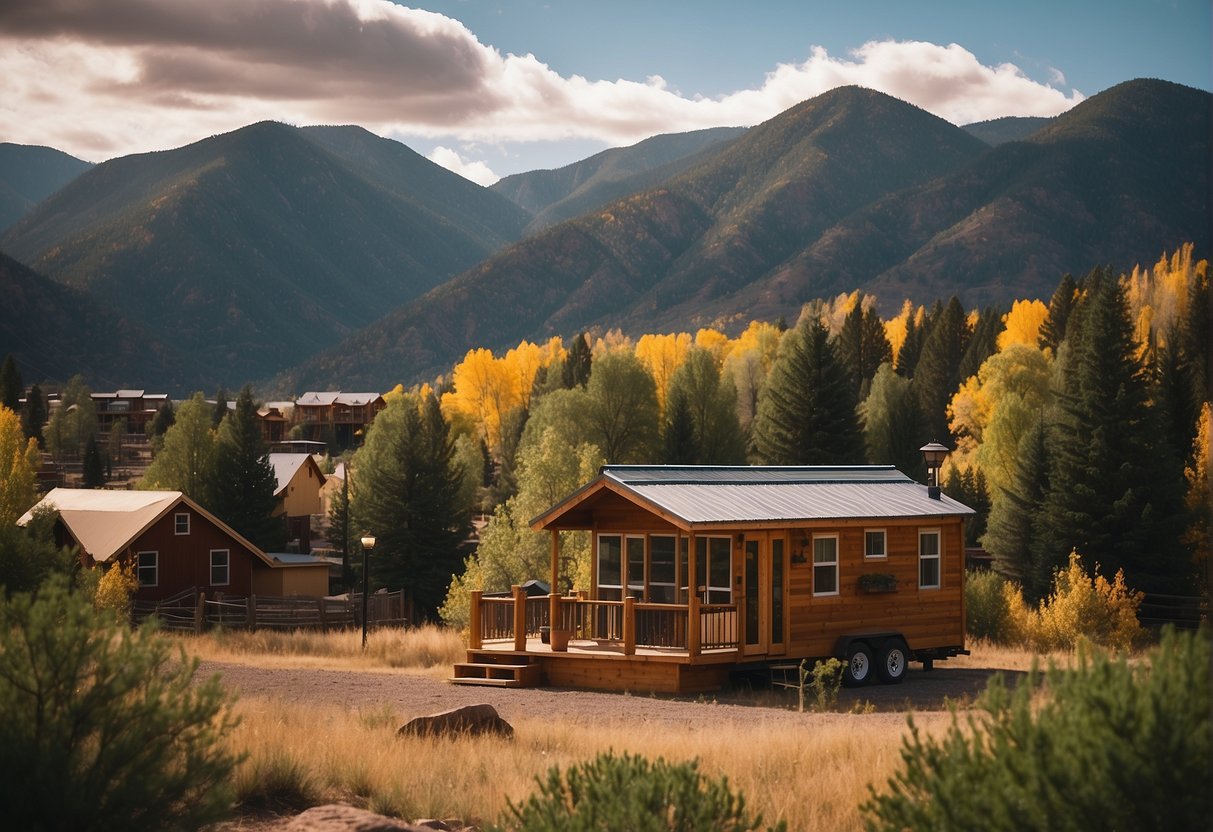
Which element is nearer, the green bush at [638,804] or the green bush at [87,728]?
the green bush at [638,804]

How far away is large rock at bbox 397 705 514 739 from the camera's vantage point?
15648mm

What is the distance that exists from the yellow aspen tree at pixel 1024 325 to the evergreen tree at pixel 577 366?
32.8 metres

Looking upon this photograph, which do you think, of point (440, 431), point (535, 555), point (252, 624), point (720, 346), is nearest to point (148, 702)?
point (252, 624)

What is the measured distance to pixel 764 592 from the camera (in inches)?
1004

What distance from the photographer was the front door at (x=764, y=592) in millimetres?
25453

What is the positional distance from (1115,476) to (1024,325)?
7102cm

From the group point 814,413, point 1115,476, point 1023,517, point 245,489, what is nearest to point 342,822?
point 1115,476

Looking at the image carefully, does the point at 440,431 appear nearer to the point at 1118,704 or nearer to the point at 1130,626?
the point at 1130,626

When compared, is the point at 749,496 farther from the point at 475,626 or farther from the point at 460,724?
the point at 460,724

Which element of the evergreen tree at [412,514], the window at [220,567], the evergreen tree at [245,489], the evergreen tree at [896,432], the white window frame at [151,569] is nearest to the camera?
the white window frame at [151,569]

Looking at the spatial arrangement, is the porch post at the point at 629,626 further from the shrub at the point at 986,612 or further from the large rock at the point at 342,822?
the shrub at the point at 986,612

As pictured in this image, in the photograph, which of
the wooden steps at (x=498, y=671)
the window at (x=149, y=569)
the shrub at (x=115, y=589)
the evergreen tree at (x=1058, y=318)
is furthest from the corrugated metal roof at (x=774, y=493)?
the evergreen tree at (x=1058, y=318)

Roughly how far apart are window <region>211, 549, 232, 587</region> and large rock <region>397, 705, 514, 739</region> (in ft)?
148

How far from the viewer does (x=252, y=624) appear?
43875 millimetres
